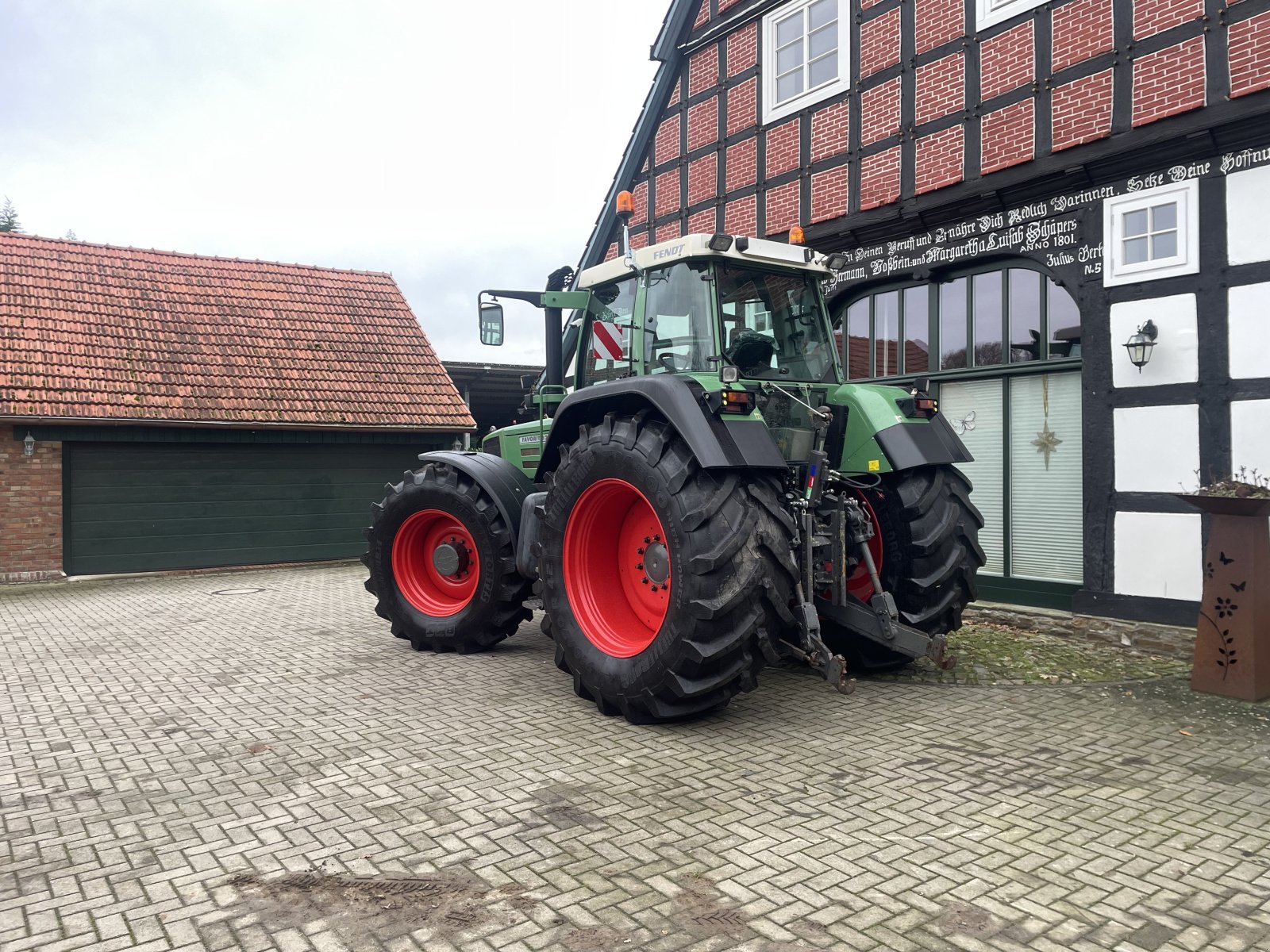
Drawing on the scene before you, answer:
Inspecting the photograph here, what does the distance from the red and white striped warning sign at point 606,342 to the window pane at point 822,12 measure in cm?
589

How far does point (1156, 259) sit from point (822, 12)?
15.4ft

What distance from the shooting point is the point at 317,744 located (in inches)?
185

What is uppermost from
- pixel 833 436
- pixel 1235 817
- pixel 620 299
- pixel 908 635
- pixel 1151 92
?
pixel 1151 92

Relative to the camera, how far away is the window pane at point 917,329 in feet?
30.9

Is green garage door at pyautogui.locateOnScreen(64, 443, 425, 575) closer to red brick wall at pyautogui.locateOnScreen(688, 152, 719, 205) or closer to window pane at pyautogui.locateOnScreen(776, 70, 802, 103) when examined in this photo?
red brick wall at pyautogui.locateOnScreen(688, 152, 719, 205)

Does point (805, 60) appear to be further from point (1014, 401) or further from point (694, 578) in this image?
point (694, 578)

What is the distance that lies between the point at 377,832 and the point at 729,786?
144 cm

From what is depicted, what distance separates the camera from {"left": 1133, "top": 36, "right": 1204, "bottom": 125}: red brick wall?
700cm

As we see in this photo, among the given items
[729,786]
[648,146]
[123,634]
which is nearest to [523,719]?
[729,786]

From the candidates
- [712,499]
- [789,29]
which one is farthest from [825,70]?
[712,499]

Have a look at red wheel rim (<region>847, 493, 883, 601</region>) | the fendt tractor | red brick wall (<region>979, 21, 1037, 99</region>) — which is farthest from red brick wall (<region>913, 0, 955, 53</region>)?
red wheel rim (<region>847, 493, 883, 601</region>)

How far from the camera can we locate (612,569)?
5633 mm

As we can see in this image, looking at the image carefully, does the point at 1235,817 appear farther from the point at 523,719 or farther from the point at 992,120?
the point at 992,120

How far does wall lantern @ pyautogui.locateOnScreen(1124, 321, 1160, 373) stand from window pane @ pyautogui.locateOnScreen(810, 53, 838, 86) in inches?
171
